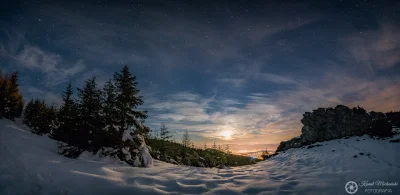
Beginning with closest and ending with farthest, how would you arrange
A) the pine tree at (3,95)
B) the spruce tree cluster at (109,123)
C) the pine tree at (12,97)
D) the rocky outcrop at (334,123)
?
the spruce tree cluster at (109,123) → the rocky outcrop at (334,123) → the pine tree at (3,95) → the pine tree at (12,97)

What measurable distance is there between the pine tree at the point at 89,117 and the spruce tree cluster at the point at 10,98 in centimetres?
1472

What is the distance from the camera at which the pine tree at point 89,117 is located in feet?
35.0

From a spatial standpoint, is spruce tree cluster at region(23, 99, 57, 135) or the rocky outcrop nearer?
the rocky outcrop

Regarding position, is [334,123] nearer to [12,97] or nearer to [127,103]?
[127,103]

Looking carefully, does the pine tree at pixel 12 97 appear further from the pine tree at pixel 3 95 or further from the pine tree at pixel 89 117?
the pine tree at pixel 89 117

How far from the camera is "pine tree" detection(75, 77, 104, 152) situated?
1068 centimetres

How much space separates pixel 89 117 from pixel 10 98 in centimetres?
1798

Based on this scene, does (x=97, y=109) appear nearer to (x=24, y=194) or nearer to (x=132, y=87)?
(x=132, y=87)

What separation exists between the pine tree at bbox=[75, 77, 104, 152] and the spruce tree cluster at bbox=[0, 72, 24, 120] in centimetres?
1472

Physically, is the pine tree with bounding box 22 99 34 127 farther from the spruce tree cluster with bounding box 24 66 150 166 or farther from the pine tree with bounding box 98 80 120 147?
the pine tree with bounding box 98 80 120 147

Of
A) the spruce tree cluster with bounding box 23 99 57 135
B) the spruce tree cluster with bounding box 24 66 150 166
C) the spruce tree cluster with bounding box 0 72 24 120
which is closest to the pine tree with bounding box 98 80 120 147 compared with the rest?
the spruce tree cluster with bounding box 24 66 150 166

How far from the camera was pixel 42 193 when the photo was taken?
4.15m

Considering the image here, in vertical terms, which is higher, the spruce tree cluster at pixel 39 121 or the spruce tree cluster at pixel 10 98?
the spruce tree cluster at pixel 10 98

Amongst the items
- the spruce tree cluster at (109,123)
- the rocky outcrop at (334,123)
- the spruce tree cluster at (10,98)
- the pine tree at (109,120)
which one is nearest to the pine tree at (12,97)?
the spruce tree cluster at (10,98)
